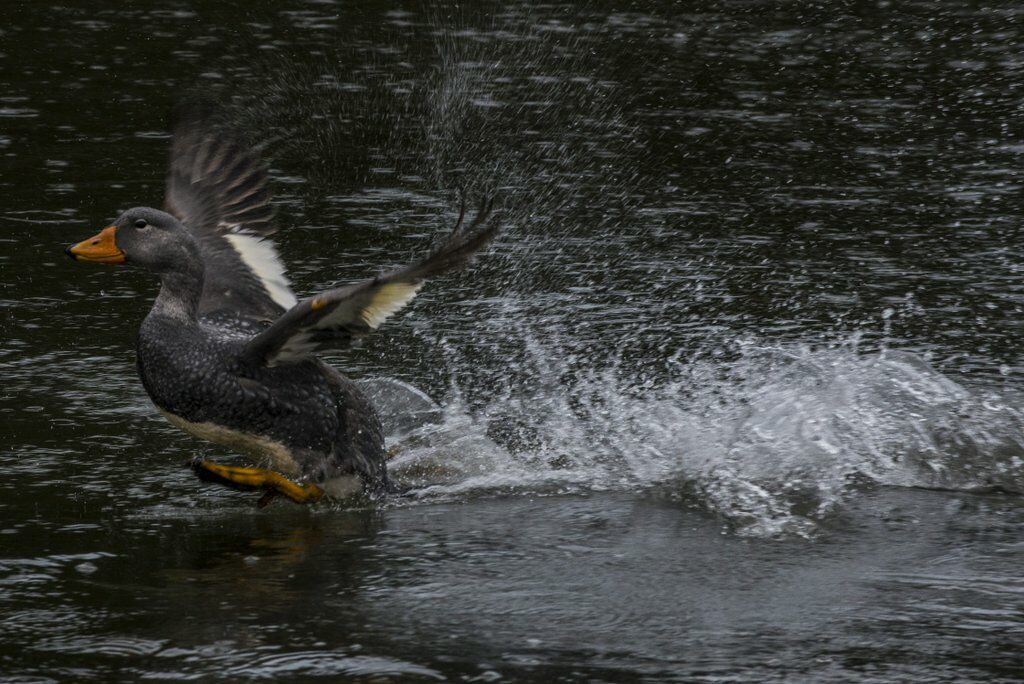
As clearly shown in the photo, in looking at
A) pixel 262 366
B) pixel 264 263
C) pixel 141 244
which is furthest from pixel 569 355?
pixel 141 244

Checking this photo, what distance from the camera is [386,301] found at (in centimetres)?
556

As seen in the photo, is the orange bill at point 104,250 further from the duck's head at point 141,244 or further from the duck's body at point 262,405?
the duck's body at point 262,405

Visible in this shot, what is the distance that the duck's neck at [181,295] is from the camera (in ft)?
19.8

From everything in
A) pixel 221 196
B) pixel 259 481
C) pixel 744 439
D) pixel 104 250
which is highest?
pixel 221 196

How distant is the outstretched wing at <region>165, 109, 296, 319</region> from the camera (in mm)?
7105

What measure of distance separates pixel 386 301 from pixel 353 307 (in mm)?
120

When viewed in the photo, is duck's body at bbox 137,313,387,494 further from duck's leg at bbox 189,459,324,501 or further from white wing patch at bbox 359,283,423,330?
white wing patch at bbox 359,283,423,330

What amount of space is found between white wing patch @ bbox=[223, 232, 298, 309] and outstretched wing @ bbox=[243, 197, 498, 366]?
2.94 ft

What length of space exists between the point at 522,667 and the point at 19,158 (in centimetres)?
750

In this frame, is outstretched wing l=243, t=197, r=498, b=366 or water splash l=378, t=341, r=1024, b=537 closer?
outstretched wing l=243, t=197, r=498, b=366

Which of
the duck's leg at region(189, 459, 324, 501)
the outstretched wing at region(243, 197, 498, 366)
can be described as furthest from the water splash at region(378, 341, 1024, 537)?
the outstretched wing at region(243, 197, 498, 366)

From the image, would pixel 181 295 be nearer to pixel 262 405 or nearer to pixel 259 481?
pixel 262 405

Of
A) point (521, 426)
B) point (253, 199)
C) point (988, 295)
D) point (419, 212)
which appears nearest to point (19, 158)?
point (419, 212)

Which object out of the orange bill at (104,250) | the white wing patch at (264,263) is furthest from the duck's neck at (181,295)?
the white wing patch at (264,263)
